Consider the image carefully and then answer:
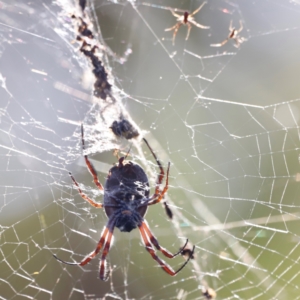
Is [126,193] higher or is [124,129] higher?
[124,129]

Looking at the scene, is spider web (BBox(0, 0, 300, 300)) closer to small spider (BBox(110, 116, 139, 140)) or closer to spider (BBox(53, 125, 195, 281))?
small spider (BBox(110, 116, 139, 140))

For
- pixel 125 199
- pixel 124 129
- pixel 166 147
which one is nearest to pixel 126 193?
pixel 125 199

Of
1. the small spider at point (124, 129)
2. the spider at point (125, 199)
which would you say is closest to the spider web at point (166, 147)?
the small spider at point (124, 129)

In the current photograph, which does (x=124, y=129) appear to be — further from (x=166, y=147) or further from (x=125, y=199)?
(x=166, y=147)

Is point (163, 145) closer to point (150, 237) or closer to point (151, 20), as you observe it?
point (150, 237)

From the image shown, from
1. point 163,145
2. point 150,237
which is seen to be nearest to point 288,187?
point 163,145

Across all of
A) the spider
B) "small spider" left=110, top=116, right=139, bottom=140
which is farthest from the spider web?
the spider
